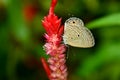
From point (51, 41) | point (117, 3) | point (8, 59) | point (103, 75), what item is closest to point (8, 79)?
point (8, 59)

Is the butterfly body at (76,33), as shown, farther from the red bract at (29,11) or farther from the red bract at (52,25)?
the red bract at (29,11)

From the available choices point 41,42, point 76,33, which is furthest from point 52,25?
point 41,42

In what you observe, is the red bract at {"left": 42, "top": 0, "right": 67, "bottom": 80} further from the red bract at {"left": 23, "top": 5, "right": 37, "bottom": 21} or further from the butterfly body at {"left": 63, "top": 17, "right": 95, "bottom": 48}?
the red bract at {"left": 23, "top": 5, "right": 37, "bottom": 21}

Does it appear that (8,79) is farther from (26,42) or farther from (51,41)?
(51,41)

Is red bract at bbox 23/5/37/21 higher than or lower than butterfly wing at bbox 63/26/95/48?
higher

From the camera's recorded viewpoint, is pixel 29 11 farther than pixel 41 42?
No

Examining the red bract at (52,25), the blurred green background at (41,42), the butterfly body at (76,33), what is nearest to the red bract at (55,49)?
the red bract at (52,25)

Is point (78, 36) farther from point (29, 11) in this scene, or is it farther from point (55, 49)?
point (29, 11)

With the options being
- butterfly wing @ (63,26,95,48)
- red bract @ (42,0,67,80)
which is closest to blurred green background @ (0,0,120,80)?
butterfly wing @ (63,26,95,48)
